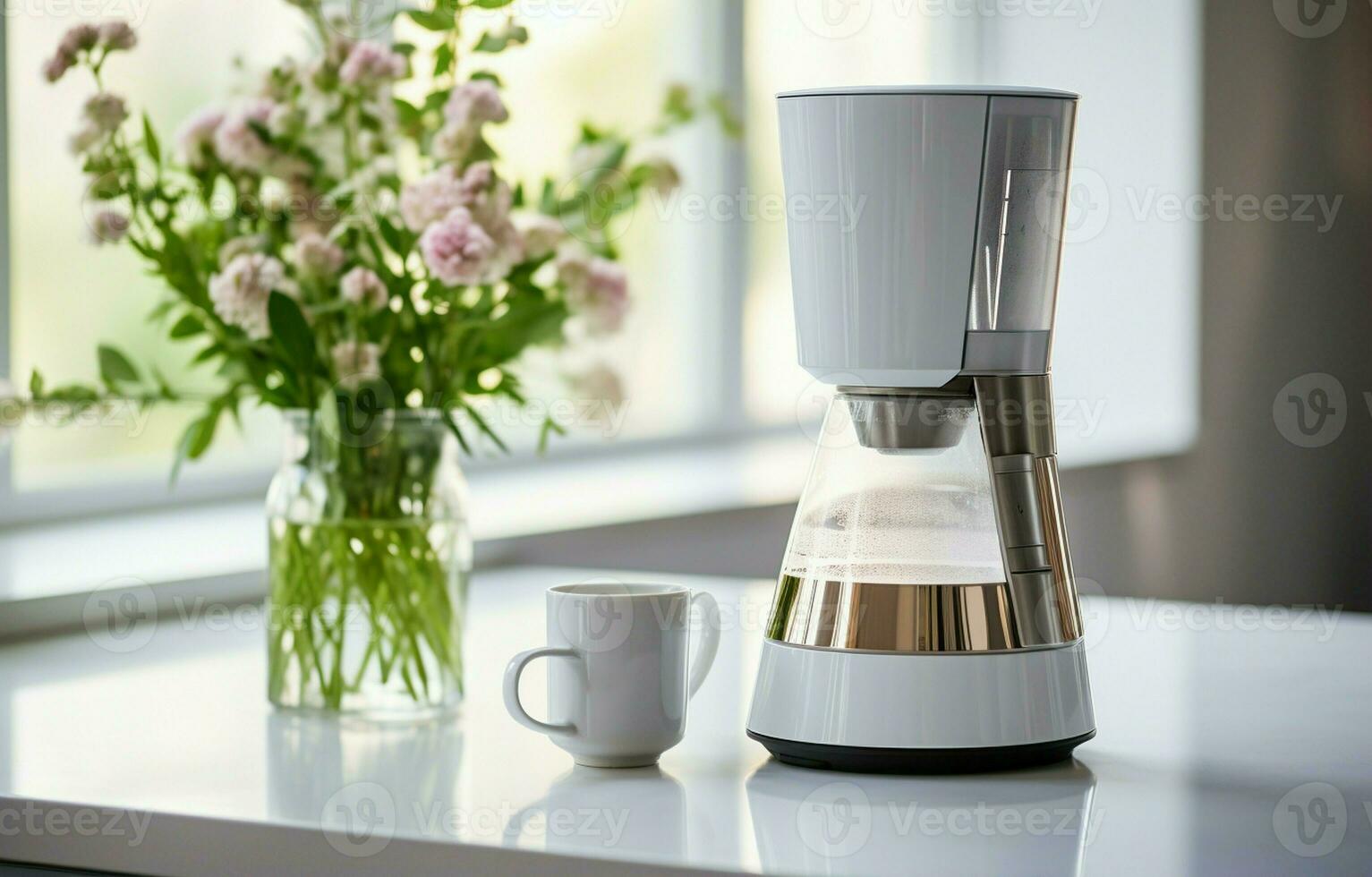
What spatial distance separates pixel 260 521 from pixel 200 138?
900mm

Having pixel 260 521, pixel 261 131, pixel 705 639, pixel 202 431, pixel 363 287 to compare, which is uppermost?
pixel 261 131

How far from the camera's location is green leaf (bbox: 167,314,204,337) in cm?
115

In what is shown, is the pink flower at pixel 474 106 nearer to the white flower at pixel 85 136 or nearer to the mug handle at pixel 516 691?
the white flower at pixel 85 136

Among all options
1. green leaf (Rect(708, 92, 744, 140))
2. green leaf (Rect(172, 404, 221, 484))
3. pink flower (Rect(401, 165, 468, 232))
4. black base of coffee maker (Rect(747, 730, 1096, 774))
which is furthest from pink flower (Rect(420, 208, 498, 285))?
green leaf (Rect(708, 92, 744, 140))

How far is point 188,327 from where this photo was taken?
1.16m

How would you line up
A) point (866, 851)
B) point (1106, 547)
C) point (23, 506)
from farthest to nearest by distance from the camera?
point (1106, 547) → point (23, 506) → point (866, 851)

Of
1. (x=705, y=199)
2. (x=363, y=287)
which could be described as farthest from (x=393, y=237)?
(x=705, y=199)

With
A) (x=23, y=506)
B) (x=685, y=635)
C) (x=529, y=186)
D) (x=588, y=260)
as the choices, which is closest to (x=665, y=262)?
(x=529, y=186)

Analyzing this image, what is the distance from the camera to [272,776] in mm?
953

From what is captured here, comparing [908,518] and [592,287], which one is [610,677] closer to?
[908,518]

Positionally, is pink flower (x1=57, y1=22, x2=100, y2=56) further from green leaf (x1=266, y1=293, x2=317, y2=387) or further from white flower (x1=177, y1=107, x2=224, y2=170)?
green leaf (x1=266, y1=293, x2=317, y2=387)

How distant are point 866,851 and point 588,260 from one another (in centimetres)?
48

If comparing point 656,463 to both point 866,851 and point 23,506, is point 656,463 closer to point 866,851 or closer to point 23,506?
point 23,506

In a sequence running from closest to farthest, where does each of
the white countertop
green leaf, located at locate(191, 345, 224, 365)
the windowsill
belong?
the white countertop
green leaf, located at locate(191, 345, 224, 365)
the windowsill
